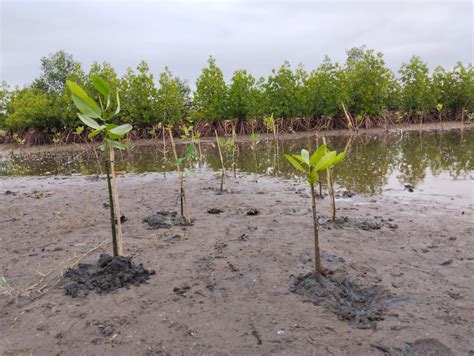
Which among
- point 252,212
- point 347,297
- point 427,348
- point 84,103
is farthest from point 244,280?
point 252,212

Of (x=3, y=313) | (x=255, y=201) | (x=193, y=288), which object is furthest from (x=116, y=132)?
(x=255, y=201)

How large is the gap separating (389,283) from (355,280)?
0.88 feet

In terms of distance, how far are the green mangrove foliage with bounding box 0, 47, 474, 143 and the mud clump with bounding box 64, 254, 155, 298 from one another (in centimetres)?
2015

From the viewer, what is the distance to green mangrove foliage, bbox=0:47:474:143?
77.7 ft

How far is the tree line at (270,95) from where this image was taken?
77.6 ft

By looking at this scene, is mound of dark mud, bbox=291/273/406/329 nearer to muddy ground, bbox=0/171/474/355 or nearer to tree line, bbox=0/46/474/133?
muddy ground, bbox=0/171/474/355

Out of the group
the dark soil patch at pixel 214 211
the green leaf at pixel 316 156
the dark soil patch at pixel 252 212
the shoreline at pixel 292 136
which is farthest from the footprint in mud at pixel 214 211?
the shoreline at pixel 292 136

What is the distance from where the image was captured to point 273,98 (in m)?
24.6

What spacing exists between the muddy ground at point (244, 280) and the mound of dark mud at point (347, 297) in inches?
2.4

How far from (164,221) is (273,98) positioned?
67.2 feet

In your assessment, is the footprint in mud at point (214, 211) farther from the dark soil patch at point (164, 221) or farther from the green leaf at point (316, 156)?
the green leaf at point (316, 156)

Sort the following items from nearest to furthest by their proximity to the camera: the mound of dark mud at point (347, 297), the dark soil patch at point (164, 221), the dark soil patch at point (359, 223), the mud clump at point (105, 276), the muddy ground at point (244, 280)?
the muddy ground at point (244, 280) < the mound of dark mud at point (347, 297) < the mud clump at point (105, 276) < the dark soil patch at point (359, 223) < the dark soil patch at point (164, 221)

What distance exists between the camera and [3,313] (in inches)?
116

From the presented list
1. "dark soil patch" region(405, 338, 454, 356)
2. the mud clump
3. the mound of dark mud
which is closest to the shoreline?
the mud clump
